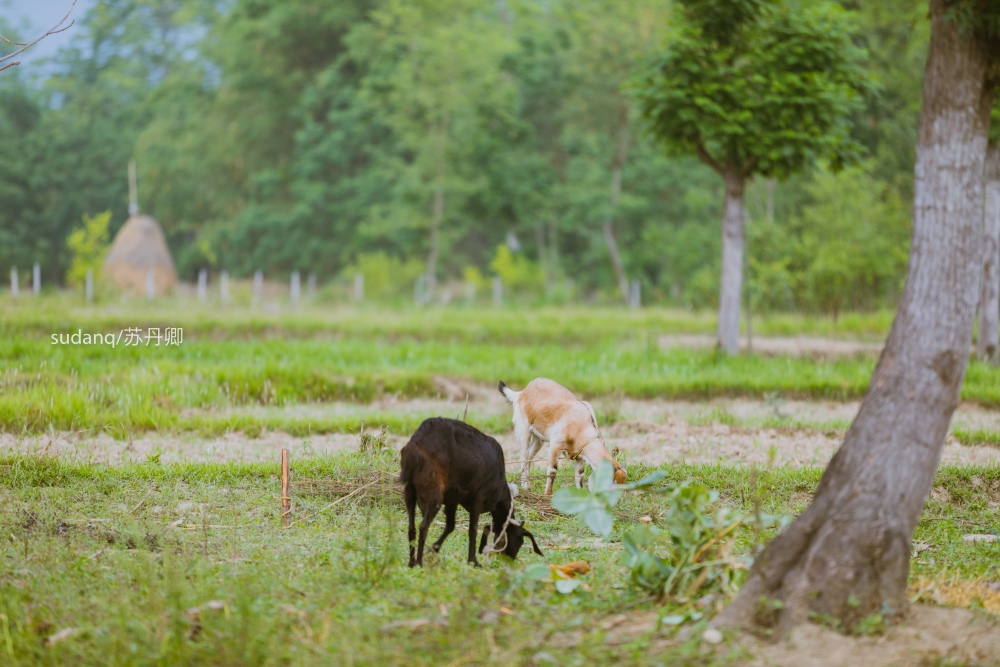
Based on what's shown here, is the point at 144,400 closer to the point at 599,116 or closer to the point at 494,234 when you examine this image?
the point at 599,116

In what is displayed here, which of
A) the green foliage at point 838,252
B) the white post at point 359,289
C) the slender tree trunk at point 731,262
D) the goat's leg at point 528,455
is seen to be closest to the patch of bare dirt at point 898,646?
the goat's leg at point 528,455

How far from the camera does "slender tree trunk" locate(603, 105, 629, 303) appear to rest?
37.3 meters

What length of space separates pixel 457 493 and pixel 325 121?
131 ft

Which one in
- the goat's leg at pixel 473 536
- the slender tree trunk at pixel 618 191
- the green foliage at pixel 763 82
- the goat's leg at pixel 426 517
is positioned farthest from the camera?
the slender tree trunk at pixel 618 191

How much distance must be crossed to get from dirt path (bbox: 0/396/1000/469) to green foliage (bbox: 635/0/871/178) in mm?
4797

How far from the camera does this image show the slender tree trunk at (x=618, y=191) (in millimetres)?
37344

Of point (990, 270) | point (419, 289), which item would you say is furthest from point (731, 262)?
point (419, 289)

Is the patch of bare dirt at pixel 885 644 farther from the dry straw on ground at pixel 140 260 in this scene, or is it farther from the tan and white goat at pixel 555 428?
the dry straw on ground at pixel 140 260

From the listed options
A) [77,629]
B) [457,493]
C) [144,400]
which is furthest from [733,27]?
[77,629]

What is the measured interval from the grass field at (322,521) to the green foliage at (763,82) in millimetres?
3554

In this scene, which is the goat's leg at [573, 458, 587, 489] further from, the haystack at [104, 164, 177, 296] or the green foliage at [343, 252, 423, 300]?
the haystack at [104, 164, 177, 296]

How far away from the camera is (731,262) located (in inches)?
691

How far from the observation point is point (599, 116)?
3891 centimetres

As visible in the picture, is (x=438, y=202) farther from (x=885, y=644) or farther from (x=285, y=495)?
(x=885, y=644)
